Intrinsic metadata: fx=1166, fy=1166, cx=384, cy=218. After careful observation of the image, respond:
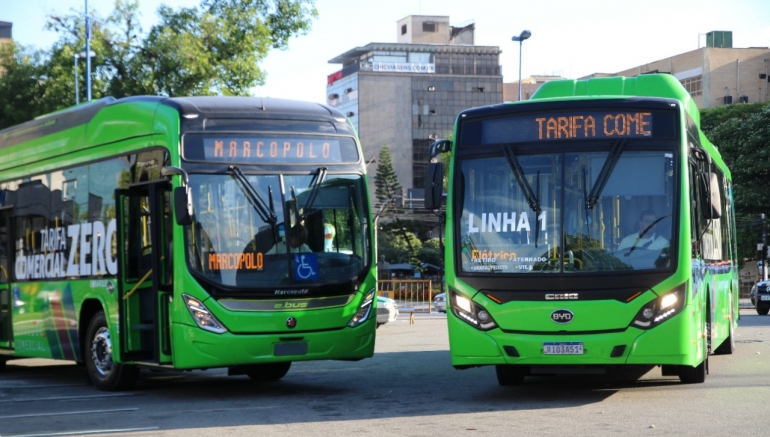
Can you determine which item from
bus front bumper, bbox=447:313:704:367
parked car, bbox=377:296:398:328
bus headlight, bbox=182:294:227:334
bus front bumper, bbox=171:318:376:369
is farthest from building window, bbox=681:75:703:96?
bus headlight, bbox=182:294:227:334

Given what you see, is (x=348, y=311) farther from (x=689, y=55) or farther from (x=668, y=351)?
(x=689, y=55)

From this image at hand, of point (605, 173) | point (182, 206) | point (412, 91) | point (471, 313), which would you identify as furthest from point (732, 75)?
point (182, 206)

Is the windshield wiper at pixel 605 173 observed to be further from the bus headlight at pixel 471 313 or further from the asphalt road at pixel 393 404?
the asphalt road at pixel 393 404

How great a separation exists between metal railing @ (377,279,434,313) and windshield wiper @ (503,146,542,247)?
73.4 ft

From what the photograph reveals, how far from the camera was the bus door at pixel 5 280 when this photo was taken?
1623cm

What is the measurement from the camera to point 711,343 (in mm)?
14102

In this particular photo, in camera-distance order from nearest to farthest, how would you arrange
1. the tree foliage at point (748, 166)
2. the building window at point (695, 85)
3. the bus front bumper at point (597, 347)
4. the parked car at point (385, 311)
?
1. the bus front bumper at point (597, 347)
2. the parked car at point (385, 311)
3. the tree foliage at point (748, 166)
4. the building window at point (695, 85)

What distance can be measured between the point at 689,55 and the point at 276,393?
8939cm

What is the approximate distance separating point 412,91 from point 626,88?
384 feet

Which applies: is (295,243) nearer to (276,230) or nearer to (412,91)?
(276,230)

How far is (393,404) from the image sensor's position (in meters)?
11.8

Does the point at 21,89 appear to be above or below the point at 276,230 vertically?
above

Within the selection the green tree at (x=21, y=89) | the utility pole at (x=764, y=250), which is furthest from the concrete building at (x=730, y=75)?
A: the green tree at (x=21, y=89)

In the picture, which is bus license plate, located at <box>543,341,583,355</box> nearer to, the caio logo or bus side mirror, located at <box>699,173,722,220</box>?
the caio logo
